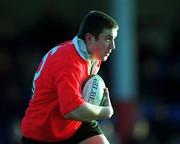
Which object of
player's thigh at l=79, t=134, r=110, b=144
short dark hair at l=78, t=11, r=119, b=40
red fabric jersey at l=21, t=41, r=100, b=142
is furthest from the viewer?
player's thigh at l=79, t=134, r=110, b=144

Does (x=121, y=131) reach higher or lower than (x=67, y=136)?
lower

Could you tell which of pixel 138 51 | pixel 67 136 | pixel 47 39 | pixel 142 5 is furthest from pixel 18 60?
pixel 67 136

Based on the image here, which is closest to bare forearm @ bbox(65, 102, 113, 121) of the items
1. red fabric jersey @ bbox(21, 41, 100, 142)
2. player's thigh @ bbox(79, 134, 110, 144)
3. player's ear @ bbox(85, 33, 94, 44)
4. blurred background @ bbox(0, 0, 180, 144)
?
red fabric jersey @ bbox(21, 41, 100, 142)

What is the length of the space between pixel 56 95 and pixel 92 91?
27 centimetres

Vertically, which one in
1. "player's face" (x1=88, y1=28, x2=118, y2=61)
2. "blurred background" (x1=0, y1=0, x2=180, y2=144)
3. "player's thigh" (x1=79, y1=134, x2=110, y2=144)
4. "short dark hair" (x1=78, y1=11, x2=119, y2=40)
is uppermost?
"short dark hair" (x1=78, y1=11, x2=119, y2=40)

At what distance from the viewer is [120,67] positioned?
44.4 feet

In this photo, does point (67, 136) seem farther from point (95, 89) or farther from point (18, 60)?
point (18, 60)

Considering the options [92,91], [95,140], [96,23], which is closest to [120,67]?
[95,140]

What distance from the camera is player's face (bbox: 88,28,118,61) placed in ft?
21.6

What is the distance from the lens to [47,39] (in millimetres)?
14500

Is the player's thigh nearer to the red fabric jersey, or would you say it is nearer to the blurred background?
the red fabric jersey

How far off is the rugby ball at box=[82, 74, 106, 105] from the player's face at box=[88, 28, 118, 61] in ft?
0.62

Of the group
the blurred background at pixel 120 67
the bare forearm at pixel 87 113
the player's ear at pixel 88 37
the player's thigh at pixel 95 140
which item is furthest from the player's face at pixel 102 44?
the blurred background at pixel 120 67

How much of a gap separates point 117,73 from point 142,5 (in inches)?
137
